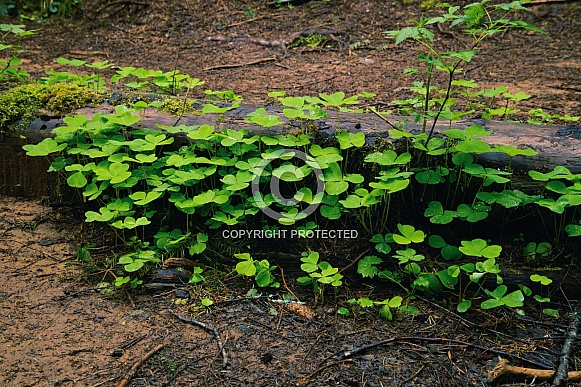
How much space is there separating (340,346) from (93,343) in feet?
3.96

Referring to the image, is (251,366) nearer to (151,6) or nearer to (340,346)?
(340,346)

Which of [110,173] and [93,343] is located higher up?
[110,173]

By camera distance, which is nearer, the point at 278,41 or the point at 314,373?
the point at 314,373

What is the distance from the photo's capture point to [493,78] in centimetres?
593

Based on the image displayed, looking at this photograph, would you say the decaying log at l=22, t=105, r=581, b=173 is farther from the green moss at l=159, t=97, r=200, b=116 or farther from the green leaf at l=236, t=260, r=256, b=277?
the green leaf at l=236, t=260, r=256, b=277

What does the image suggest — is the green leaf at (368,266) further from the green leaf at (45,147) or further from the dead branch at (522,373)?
the green leaf at (45,147)

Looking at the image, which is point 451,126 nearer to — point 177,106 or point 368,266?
point 368,266

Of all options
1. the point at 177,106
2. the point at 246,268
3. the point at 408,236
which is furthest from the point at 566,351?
the point at 177,106

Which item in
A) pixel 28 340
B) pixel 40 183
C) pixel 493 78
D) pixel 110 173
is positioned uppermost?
pixel 493 78

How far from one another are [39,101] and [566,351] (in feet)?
11.9

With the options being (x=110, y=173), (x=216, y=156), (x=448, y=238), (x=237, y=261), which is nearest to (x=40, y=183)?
(x=110, y=173)
